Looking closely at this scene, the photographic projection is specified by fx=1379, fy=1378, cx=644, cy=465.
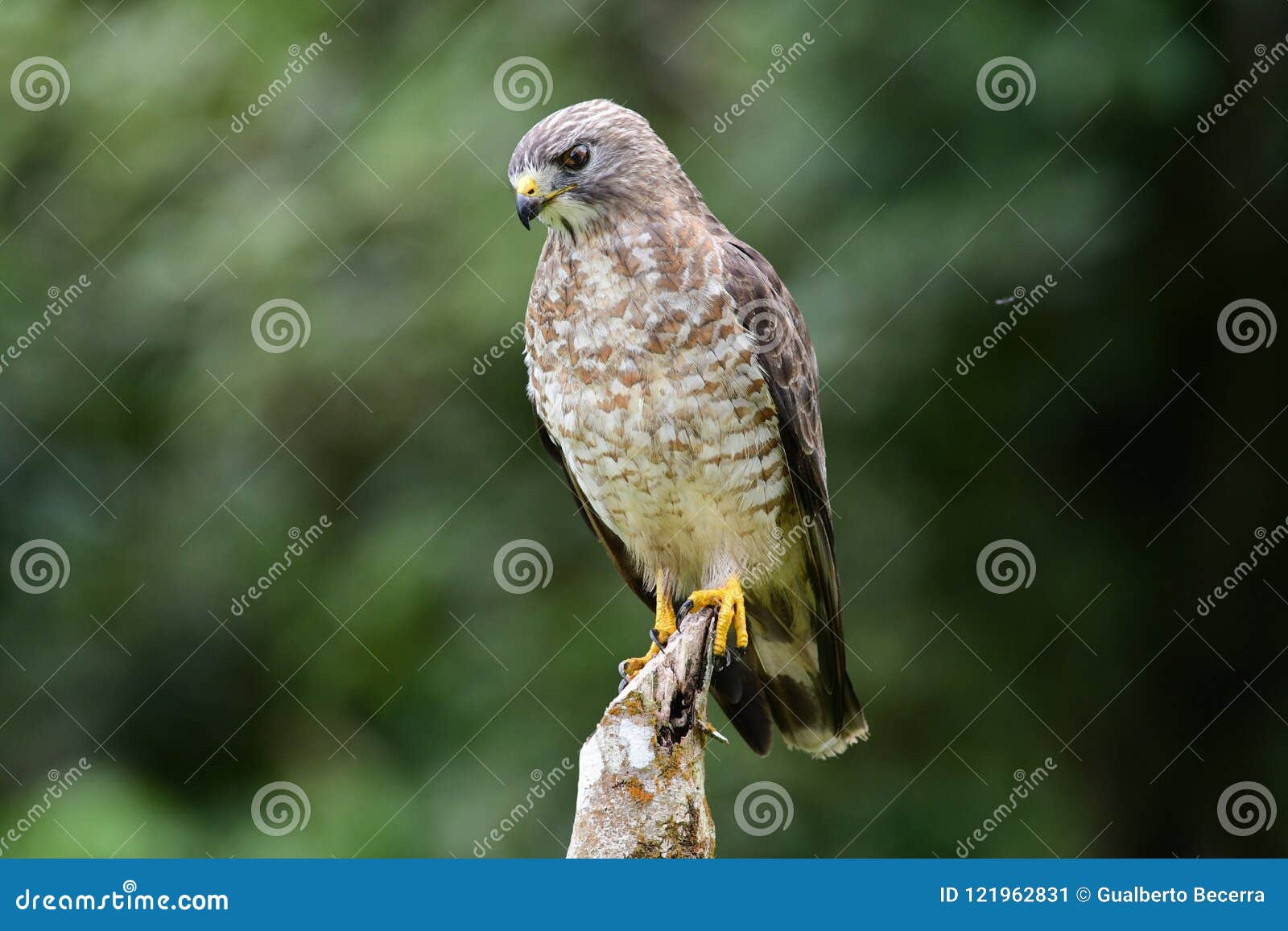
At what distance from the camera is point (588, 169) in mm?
3775

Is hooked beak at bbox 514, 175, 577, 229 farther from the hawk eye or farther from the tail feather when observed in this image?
the tail feather

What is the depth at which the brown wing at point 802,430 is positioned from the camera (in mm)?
3971

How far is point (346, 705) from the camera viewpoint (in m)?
6.26

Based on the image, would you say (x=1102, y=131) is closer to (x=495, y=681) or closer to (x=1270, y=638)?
(x=1270, y=638)

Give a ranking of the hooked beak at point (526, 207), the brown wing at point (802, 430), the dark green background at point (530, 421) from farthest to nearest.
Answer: the dark green background at point (530, 421) → the brown wing at point (802, 430) → the hooked beak at point (526, 207)

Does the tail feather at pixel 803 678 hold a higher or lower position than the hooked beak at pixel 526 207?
lower

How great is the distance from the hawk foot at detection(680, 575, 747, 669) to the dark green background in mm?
1229

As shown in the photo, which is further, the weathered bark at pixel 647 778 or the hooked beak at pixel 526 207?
the hooked beak at pixel 526 207

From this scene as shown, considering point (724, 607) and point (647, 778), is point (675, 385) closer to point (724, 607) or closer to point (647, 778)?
point (724, 607)

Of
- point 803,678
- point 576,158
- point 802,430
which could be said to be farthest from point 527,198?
point 803,678

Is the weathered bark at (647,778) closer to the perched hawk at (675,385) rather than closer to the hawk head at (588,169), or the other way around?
the perched hawk at (675,385)

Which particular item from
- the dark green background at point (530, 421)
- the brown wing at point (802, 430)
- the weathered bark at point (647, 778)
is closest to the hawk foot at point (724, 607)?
the brown wing at point (802, 430)

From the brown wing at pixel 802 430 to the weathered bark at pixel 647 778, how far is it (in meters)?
1.17

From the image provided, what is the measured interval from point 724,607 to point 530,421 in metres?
1.99
